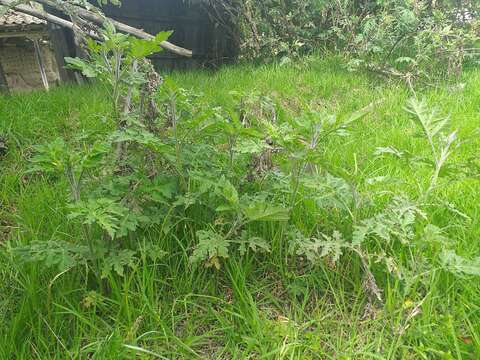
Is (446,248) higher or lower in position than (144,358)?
higher

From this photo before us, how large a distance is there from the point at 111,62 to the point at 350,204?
1260 mm

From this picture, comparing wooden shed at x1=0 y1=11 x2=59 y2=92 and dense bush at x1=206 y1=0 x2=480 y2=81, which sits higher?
dense bush at x1=206 y1=0 x2=480 y2=81

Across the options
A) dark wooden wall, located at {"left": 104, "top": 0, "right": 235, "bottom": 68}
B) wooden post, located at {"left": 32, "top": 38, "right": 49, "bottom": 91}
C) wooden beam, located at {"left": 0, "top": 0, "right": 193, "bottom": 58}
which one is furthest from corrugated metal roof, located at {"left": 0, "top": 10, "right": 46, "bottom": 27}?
wooden beam, located at {"left": 0, "top": 0, "right": 193, "bottom": 58}

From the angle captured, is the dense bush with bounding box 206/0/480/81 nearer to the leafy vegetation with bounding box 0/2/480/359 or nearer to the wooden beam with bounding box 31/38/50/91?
the leafy vegetation with bounding box 0/2/480/359

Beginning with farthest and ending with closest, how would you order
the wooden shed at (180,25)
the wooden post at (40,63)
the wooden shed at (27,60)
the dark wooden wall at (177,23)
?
1. the dark wooden wall at (177,23)
2. the wooden shed at (180,25)
3. the wooden post at (40,63)
4. the wooden shed at (27,60)

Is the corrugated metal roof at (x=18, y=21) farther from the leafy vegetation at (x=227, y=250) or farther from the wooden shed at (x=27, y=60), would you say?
the leafy vegetation at (x=227, y=250)

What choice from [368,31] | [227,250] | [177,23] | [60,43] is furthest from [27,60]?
[227,250]

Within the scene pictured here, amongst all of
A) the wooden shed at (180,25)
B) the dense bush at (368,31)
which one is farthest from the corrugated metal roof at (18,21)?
the dense bush at (368,31)

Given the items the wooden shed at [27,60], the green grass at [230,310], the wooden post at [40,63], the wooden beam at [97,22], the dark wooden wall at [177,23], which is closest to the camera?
the green grass at [230,310]

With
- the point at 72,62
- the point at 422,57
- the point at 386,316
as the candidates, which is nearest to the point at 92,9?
the point at 72,62

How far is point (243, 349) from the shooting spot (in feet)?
4.80

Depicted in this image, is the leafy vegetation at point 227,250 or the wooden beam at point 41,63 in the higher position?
the leafy vegetation at point 227,250

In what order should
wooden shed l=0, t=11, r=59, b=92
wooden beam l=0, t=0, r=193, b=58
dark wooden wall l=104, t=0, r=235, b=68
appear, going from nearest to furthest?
wooden beam l=0, t=0, r=193, b=58
wooden shed l=0, t=11, r=59, b=92
dark wooden wall l=104, t=0, r=235, b=68

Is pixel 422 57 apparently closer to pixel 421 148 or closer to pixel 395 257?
pixel 421 148
